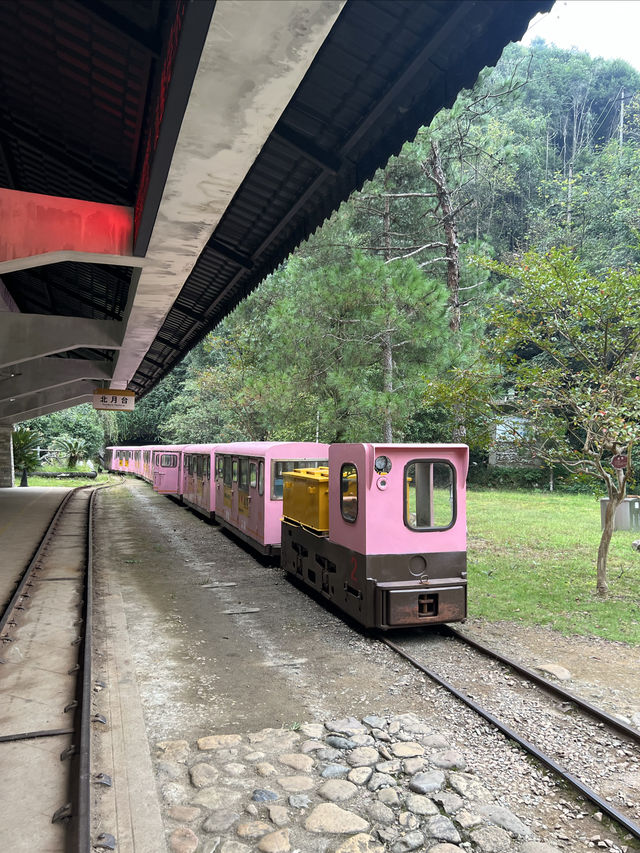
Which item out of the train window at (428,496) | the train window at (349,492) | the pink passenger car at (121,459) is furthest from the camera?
the pink passenger car at (121,459)

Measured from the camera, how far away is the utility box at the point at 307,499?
9195 millimetres

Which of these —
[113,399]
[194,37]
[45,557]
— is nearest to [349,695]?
[194,37]

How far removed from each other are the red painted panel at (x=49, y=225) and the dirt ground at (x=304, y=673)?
4.54 m

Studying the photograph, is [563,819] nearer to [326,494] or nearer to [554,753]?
[554,753]

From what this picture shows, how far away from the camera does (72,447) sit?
44.8 metres

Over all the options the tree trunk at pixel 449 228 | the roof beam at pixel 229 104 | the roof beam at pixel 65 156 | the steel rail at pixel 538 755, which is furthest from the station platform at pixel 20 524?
the tree trunk at pixel 449 228

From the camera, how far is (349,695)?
20.1 ft

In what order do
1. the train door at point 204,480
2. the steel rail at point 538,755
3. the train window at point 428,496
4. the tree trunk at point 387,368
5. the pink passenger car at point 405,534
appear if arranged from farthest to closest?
the train door at point 204,480 → the tree trunk at point 387,368 → the train window at point 428,496 → the pink passenger car at point 405,534 → the steel rail at point 538,755

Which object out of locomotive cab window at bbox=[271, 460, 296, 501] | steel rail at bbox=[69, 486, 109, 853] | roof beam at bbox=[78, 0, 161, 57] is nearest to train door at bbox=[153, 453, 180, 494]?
locomotive cab window at bbox=[271, 460, 296, 501]

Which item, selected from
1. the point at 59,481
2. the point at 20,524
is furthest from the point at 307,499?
the point at 59,481

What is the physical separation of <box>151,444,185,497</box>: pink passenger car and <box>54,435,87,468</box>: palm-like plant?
17.1m

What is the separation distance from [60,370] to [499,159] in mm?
15077

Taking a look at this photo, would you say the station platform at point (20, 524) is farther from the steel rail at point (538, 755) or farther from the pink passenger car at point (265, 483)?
the steel rail at point (538, 755)

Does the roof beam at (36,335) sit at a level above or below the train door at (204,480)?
above
